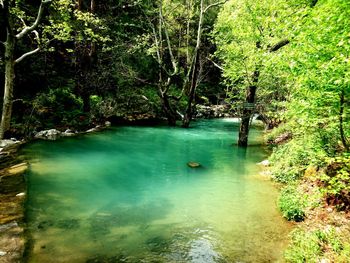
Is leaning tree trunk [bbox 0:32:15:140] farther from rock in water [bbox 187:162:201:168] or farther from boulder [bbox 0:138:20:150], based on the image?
rock in water [bbox 187:162:201:168]

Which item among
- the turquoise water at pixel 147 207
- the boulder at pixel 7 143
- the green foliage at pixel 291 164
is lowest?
the turquoise water at pixel 147 207

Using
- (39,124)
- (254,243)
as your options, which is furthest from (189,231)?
(39,124)

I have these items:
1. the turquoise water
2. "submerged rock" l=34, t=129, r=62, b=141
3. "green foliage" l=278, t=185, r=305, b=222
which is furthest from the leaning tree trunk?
"green foliage" l=278, t=185, r=305, b=222

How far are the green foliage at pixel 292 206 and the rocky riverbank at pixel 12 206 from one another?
250 inches

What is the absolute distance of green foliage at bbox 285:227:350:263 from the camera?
17.3ft

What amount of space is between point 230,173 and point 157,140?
7.49m

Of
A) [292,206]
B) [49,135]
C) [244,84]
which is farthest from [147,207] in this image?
[244,84]

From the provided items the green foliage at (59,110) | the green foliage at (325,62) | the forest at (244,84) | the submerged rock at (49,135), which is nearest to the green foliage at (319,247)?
the forest at (244,84)

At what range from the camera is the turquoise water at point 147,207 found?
5926 mm

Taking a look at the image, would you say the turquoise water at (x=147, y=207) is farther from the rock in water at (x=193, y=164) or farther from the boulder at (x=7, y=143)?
the boulder at (x=7, y=143)

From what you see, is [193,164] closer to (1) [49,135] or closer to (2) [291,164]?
(2) [291,164]

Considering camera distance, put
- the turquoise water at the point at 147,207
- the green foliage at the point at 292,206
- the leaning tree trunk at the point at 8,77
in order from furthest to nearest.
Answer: the leaning tree trunk at the point at 8,77 < the green foliage at the point at 292,206 < the turquoise water at the point at 147,207

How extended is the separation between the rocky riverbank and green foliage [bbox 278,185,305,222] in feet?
20.8

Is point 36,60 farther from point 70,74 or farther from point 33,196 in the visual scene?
point 33,196
